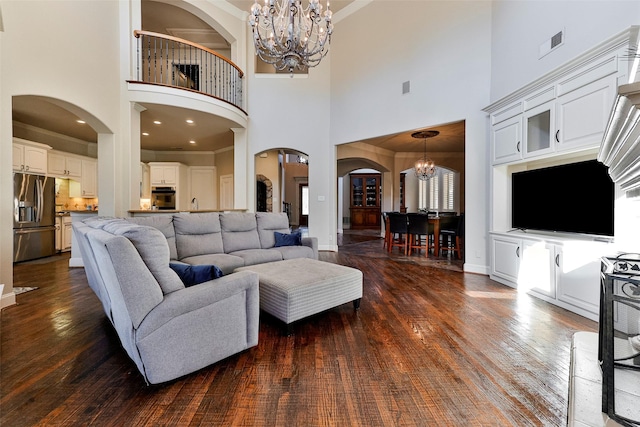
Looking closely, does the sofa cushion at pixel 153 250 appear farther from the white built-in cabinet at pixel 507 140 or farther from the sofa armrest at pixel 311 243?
the white built-in cabinet at pixel 507 140

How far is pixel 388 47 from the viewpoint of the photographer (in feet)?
18.3

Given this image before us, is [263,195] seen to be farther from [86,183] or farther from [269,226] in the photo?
[269,226]

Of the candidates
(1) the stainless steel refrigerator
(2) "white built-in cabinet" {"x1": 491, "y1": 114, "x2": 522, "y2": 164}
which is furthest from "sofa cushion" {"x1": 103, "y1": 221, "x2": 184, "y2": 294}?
(1) the stainless steel refrigerator

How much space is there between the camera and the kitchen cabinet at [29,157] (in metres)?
5.00

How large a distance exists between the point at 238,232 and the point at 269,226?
1.70ft

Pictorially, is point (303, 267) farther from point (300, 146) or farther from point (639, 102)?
point (300, 146)

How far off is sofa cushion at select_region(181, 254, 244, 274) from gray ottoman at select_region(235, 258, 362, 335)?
0.58 m

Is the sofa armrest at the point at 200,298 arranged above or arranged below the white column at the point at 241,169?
below

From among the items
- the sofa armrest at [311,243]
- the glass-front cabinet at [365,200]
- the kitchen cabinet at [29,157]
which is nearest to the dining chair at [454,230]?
the sofa armrest at [311,243]

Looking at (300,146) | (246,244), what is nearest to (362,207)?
(300,146)

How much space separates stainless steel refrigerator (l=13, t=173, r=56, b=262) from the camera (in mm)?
4934

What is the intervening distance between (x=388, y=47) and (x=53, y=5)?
522 cm

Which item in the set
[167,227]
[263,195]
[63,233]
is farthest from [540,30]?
[63,233]

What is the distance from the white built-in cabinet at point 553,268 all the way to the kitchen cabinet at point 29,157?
8.18 metres
